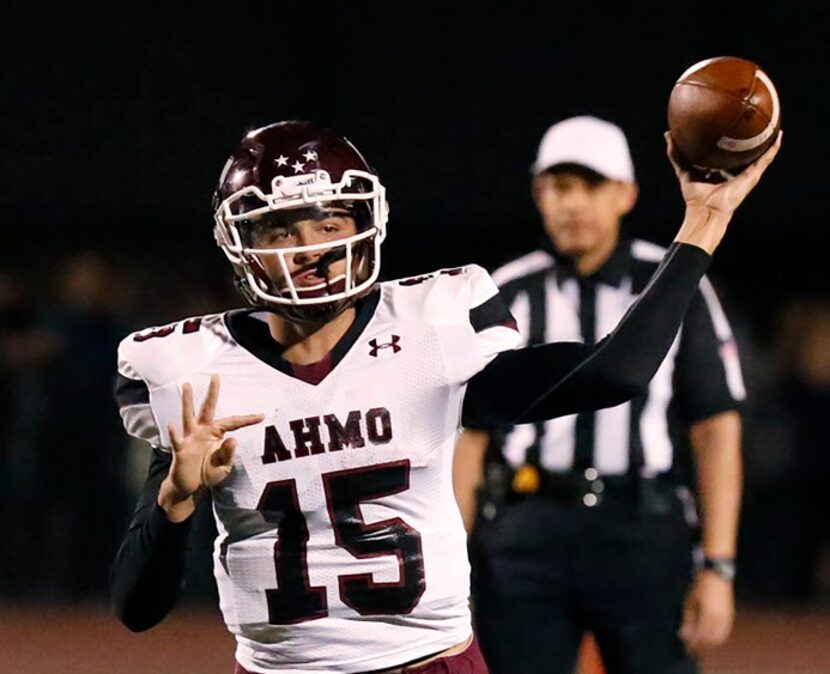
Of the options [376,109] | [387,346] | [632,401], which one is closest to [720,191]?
[387,346]

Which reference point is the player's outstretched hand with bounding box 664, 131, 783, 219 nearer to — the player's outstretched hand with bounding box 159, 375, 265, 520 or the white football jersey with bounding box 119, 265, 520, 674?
the white football jersey with bounding box 119, 265, 520, 674

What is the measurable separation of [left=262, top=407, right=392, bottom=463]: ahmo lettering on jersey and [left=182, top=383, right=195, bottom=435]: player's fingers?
15 centimetres

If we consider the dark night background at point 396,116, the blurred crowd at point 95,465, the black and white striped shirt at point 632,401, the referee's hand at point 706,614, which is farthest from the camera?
the dark night background at point 396,116

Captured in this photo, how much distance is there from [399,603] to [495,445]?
1588 millimetres

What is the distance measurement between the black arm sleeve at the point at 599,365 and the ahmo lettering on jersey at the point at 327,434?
148 millimetres

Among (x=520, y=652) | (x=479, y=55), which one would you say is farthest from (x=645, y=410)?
(x=479, y=55)

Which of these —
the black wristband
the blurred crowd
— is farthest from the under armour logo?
the blurred crowd

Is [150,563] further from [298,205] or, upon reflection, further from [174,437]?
[298,205]

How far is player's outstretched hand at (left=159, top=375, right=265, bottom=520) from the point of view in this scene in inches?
102

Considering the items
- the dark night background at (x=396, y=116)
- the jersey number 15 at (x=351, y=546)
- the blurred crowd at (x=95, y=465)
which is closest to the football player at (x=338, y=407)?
the jersey number 15 at (x=351, y=546)

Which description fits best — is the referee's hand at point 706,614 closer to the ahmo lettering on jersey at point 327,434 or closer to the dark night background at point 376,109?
the ahmo lettering on jersey at point 327,434

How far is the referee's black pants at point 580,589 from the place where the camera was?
410 centimetres

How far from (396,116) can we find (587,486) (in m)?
5.58

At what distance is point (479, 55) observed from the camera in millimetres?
9633
